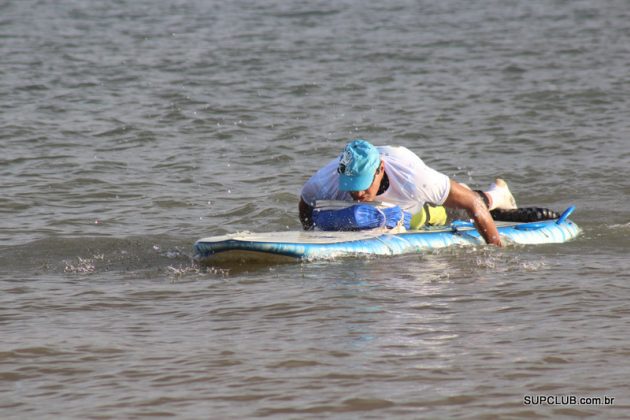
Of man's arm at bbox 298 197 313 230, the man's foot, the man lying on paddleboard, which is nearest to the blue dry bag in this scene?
the man lying on paddleboard

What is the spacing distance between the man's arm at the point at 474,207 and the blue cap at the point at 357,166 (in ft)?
1.82

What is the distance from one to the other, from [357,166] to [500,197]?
73.7 inches

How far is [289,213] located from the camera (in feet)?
34.6

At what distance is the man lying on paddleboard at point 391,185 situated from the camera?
8078 mm

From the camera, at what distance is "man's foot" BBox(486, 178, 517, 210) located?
9.45 meters

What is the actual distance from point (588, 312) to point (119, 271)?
3.19 meters

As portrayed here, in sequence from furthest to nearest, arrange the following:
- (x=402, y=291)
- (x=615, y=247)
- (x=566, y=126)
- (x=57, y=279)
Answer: (x=566, y=126) < (x=615, y=247) < (x=57, y=279) < (x=402, y=291)

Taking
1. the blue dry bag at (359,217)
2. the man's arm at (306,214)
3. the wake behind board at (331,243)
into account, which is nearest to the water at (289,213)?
the wake behind board at (331,243)

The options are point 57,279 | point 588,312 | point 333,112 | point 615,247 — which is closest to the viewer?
point 588,312

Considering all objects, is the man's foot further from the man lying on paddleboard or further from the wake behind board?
the man lying on paddleboard

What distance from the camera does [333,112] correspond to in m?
15.5

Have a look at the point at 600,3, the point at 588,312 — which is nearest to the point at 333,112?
the point at 588,312

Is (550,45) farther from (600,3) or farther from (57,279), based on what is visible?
(57,279)

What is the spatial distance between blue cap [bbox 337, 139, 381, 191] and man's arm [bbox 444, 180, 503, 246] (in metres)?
0.55
